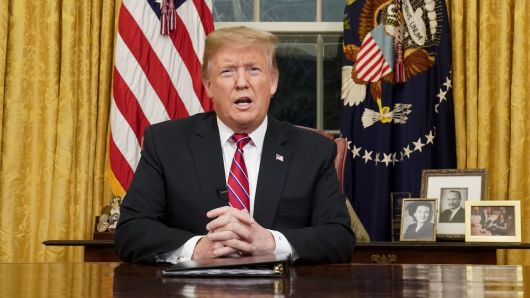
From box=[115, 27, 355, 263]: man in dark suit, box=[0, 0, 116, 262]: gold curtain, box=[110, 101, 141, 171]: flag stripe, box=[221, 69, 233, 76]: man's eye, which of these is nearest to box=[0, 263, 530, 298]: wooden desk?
box=[115, 27, 355, 263]: man in dark suit

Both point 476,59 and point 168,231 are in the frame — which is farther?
point 476,59

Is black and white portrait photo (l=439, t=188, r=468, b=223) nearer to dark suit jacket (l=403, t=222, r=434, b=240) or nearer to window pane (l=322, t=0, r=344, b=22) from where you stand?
dark suit jacket (l=403, t=222, r=434, b=240)

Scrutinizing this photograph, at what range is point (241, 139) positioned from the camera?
2.72 metres

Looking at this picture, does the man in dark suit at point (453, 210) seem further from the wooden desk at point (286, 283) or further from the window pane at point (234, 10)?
the wooden desk at point (286, 283)

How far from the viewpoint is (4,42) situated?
4.62 metres

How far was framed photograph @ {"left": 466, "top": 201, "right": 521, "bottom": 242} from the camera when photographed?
3.95 metres

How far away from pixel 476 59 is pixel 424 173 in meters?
0.72

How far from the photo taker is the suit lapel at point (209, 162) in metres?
2.59

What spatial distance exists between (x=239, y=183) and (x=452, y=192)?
5.94 ft

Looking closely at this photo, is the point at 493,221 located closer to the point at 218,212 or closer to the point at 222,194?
the point at 222,194

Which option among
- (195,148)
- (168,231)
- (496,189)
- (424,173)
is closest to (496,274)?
(168,231)

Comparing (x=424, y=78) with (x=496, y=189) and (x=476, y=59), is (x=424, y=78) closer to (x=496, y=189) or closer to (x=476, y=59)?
(x=476, y=59)

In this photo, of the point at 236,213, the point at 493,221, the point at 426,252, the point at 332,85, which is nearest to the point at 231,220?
the point at 236,213

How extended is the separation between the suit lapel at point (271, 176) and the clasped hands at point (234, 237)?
0.29 meters
